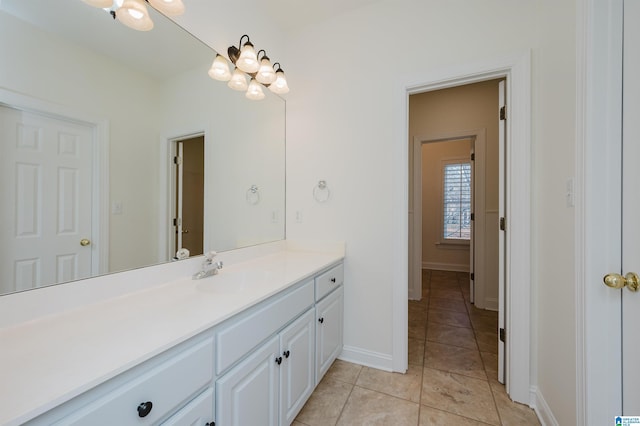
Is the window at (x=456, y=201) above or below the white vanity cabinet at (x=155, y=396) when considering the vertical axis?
above

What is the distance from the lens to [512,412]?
1478 mm

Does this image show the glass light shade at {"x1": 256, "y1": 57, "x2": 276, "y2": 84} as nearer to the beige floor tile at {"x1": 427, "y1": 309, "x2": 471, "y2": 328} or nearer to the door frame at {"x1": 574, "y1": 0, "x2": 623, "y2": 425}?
the door frame at {"x1": 574, "y1": 0, "x2": 623, "y2": 425}

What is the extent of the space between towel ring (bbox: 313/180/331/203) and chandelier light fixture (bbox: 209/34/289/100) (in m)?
0.77

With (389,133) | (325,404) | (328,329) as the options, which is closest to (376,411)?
(325,404)

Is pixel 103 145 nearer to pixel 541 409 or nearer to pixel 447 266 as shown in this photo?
pixel 541 409

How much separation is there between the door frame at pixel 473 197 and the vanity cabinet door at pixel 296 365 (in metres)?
2.22

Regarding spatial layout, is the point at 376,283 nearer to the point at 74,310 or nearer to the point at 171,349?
the point at 171,349

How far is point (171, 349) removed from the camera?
713mm

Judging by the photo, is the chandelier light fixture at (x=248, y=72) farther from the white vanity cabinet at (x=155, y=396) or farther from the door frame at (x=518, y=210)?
the white vanity cabinet at (x=155, y=396)

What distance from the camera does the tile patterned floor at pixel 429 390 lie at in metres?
1.43

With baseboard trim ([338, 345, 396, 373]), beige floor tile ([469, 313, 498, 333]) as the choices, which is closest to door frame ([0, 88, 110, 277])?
baseboard trim ([338, 345, 396, 373])

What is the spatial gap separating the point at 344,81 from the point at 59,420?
7.22ft

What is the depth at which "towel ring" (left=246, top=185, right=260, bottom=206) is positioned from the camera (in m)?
1.93

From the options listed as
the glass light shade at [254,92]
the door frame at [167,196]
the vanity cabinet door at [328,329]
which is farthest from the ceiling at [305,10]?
the vanity cabinet door at [328,329]
